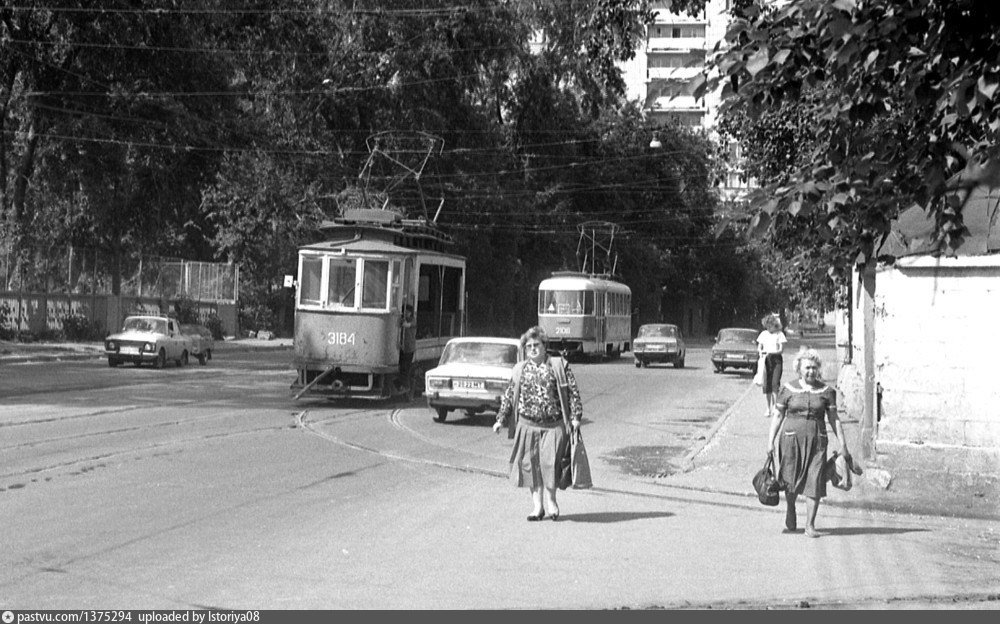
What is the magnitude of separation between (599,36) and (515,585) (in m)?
5.74

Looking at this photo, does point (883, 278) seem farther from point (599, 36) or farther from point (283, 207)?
point (283, 207)

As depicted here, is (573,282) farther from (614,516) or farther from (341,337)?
(614,516)

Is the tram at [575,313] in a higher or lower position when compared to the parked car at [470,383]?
higher

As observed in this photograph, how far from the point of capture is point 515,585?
865cm

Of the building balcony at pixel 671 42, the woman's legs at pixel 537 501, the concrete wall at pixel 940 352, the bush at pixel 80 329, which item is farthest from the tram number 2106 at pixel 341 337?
the building balcony at pixel 671 42

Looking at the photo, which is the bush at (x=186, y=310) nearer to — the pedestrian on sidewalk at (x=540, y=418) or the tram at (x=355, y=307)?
the tram at (x=355, y=307)

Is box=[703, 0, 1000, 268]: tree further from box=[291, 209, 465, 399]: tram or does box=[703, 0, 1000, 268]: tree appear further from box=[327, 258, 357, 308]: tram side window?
box=[327, 258, 357, 308]: tram side window

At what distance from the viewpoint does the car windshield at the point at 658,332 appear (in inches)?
1912

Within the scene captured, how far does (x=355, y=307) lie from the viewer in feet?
80.4

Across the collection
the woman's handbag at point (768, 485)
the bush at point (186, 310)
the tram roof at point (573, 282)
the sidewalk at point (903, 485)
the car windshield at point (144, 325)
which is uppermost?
the tram roof at point (573, 282)

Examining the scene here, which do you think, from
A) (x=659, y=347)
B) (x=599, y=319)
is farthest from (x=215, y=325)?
(x=659, y=347)

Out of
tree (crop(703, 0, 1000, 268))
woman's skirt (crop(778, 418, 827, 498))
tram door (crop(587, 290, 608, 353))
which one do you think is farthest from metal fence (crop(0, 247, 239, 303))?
tree (crop(703, 0, 1000, 268))

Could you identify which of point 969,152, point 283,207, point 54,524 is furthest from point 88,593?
point 283,207

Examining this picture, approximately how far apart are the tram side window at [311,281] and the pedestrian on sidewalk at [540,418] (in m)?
13.4
